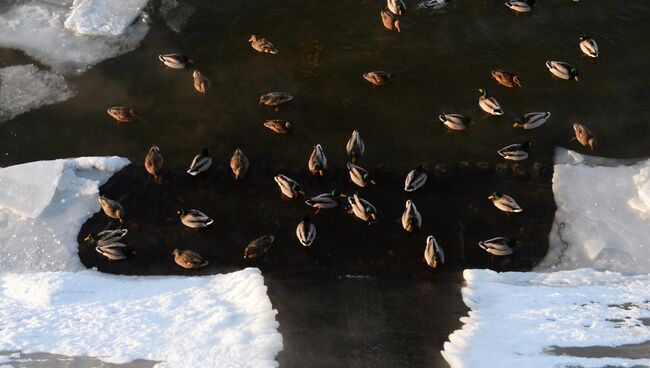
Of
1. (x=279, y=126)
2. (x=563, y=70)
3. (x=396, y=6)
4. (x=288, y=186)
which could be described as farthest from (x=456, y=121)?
(x=288, y=186)

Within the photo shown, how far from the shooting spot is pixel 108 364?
10.4m

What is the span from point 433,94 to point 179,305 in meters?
7.04

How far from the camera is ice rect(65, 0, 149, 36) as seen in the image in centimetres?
1573

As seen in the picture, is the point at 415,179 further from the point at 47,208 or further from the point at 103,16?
the point at 103,16

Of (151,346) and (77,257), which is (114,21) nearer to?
(77,257)

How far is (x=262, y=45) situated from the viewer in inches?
591

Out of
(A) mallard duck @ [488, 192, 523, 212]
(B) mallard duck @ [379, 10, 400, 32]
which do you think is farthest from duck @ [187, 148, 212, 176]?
(A) mallard duck @ [488, 192, 523, 212]

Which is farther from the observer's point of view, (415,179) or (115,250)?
(415,179)

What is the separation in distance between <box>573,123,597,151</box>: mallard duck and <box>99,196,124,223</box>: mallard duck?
9.23 m

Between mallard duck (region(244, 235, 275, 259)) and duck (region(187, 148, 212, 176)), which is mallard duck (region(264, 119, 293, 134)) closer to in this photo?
duck (region(187, 148, 212, 176))

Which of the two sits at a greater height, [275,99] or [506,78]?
[506,78]

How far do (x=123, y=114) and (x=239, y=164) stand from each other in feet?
9.58

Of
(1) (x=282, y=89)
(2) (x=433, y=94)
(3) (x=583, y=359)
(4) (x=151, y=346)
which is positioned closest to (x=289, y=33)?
(1) (x=282, y=89)

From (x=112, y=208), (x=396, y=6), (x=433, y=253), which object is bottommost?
(x=112, y=208)
